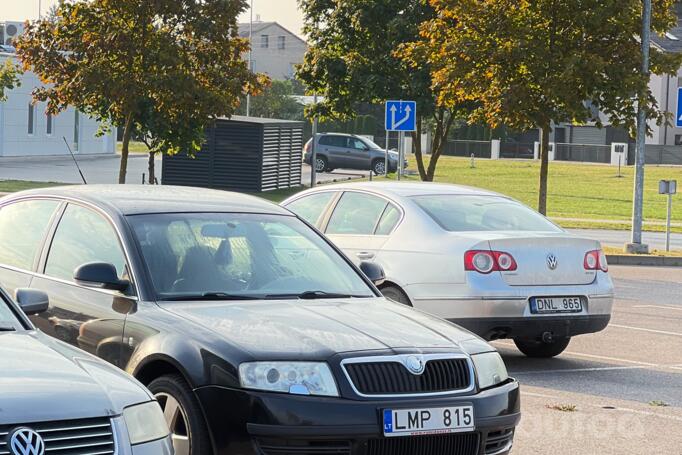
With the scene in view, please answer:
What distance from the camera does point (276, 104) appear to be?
315 feet

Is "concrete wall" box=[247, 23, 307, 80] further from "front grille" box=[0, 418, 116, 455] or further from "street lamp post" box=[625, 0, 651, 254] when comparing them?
"front grille" box=[0, 418, 116, 455]

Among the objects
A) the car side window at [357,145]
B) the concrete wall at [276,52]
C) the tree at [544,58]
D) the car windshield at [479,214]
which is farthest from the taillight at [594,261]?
the concrete wall at [276,52]

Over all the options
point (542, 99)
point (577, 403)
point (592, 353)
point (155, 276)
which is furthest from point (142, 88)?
point (155, 276)

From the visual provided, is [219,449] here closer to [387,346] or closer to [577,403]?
[387,346]

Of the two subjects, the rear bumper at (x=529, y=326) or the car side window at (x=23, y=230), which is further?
the rear bumper at (x=529, y=326)

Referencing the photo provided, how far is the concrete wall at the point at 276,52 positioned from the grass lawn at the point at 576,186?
63.5m

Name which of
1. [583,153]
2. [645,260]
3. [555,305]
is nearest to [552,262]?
[555,305]

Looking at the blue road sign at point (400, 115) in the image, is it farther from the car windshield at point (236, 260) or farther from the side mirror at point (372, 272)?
the car windshield at point (236, 260)

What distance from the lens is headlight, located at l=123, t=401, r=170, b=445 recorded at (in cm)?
489

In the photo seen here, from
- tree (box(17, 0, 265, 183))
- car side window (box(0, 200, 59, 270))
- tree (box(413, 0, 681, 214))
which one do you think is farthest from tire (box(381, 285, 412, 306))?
tree (box(17, 0, 265, 183))

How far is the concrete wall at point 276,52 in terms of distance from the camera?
140500 mm

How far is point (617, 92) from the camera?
86.8 feet

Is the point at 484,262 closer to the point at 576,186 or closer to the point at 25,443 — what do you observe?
the point at 25,443

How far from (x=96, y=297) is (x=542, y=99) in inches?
813
